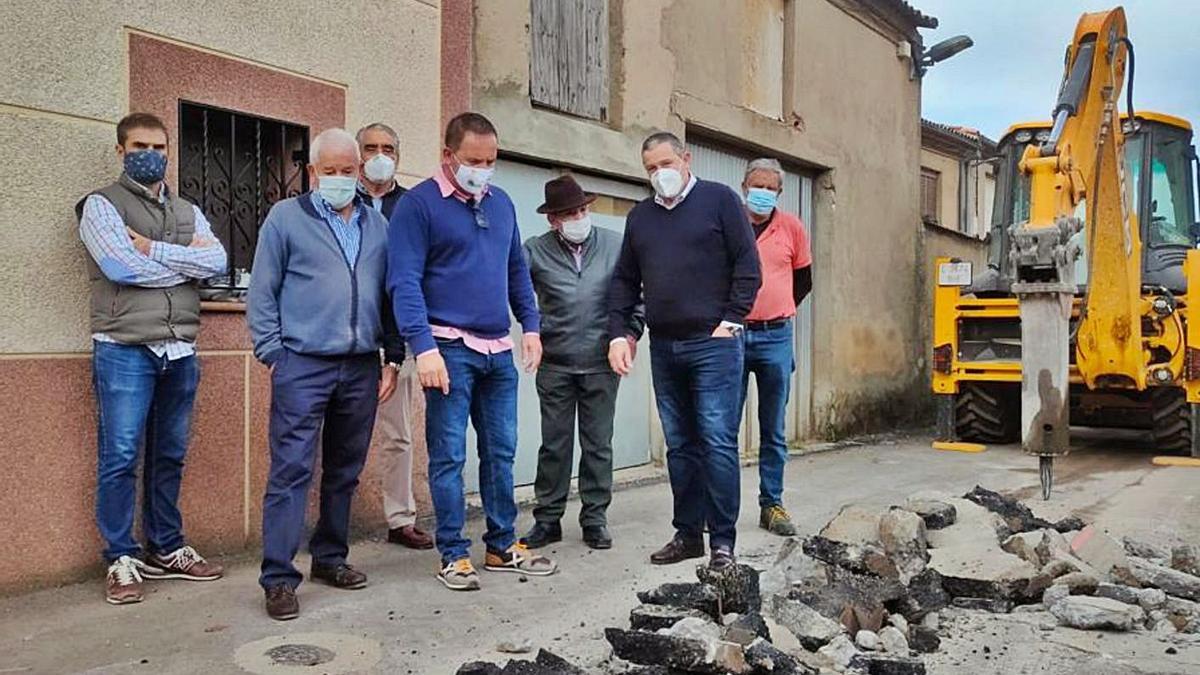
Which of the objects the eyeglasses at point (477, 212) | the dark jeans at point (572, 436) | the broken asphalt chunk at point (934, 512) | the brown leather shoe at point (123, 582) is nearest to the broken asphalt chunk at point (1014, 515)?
the broken asphalt chunk at point (934, 512)

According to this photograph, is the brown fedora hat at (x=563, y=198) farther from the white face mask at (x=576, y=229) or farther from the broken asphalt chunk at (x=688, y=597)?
the broken asphalt chunk at (x=688, y=597)

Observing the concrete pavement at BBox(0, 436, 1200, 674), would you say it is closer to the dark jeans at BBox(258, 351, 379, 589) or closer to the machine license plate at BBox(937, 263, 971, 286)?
the dark jeans at BBox(258, 351, 379, 589)

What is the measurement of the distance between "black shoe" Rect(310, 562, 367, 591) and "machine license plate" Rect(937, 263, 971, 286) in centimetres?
748

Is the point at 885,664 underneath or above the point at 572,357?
underneath

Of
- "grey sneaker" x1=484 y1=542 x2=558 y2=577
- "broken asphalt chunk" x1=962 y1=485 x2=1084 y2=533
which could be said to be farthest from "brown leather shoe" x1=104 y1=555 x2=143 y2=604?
"broken asphalt chunk" x1=962 y1=485 x2=1084 y2=533

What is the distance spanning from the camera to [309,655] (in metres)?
3.69

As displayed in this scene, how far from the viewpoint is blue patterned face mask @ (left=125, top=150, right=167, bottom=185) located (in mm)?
4391

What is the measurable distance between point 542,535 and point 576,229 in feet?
5.21

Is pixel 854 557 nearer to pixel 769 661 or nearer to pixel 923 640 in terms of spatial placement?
pixel 923 640

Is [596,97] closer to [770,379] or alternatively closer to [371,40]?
[371,40]

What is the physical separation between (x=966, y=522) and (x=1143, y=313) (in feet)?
16.9

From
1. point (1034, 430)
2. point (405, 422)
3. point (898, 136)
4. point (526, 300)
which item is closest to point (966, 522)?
point (1034, 430)

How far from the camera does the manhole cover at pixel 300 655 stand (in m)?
3.63

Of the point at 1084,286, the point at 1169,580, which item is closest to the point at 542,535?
the point at 1169,580
